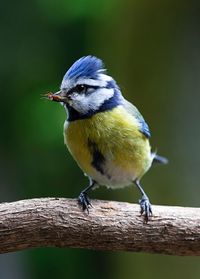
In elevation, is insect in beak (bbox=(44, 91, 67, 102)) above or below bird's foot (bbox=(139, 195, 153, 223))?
above

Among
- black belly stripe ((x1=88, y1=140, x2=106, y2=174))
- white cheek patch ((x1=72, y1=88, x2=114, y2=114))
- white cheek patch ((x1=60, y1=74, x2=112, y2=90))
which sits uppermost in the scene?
white cheek patch ((x1=60, y1=74, x2=112, y2=90))

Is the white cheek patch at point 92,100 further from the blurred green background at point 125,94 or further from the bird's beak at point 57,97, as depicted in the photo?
the blurred green background at point 125,94

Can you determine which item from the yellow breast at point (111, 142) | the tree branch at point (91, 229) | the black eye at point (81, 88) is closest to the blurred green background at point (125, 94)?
the yellow breast at point (111, 142)

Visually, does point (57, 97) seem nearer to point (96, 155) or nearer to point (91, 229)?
point (96, 155)

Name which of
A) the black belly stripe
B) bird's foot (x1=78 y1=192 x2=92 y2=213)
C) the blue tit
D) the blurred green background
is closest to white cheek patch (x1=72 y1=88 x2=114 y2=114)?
the blue tit

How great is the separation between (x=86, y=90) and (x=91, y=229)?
46cm

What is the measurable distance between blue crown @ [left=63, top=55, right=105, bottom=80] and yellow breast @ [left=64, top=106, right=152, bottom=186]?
6.1 inches

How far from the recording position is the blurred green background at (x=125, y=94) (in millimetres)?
3051

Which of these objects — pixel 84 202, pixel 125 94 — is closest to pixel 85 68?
pixel 84 202

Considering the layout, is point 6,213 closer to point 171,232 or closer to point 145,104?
point 171,232

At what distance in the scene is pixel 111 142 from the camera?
6.36 ft

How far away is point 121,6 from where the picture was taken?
3143mm

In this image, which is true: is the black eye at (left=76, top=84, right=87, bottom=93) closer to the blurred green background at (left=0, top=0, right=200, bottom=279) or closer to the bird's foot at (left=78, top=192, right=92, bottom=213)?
the bird's foot at (left=78, top=192, right=92, bottom=213)

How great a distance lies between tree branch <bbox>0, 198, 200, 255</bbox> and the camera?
5.70 ft
